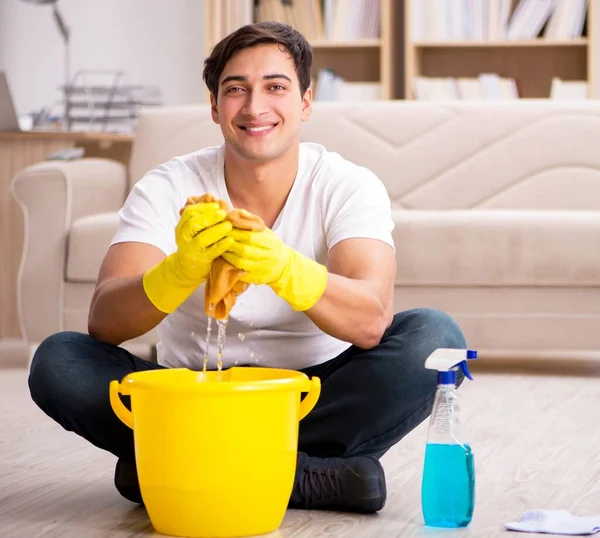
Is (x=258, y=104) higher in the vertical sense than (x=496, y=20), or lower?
lower

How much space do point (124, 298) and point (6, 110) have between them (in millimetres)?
2348

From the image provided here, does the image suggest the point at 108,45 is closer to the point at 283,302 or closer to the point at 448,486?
the point at 283,302

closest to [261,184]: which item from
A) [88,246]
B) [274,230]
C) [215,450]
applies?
[274,230]

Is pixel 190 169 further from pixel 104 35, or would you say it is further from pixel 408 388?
pixel 104 35

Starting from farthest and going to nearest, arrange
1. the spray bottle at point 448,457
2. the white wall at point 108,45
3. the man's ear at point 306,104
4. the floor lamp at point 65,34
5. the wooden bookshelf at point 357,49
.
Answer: the white wall at point 108,45
the wooden bookshelf at point 357,49
the floor lamp at point 65,34
the man's ear at point 306,104
the spray bottle at point 448,457

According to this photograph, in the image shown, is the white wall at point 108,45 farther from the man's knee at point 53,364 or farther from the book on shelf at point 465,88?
the man's knee at point 53,364

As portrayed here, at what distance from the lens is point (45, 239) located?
3182mm

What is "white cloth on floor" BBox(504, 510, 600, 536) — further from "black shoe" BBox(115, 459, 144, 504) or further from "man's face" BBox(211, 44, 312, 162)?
"man's face" BBox(211, 44, 312, 162)

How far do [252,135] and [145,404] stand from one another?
1.65 ft

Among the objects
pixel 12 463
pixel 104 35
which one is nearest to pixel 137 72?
pixel 104 35

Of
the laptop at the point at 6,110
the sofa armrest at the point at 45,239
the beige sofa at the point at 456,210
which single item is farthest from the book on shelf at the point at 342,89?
the sofa armrest at the point at 45,239

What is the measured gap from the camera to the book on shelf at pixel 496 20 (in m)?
4.37

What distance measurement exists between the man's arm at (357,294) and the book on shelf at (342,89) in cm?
298

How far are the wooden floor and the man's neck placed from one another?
1.52 feet
